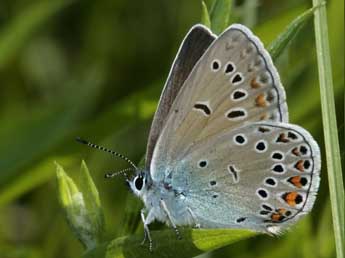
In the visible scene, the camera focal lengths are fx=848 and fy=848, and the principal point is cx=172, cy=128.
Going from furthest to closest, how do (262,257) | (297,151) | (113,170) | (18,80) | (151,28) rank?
(151,28) → (18,80) → (113,170) → (262,257) → (297,151)

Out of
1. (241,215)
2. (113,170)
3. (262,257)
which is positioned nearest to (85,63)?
(113,170)

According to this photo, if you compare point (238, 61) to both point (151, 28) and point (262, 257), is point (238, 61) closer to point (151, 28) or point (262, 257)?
point (262, 257)

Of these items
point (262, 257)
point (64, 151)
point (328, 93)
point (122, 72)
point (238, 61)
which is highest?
point (122, 72)

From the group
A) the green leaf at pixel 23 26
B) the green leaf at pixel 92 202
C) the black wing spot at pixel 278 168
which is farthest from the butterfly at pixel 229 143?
the green leaf at pixel 23 26

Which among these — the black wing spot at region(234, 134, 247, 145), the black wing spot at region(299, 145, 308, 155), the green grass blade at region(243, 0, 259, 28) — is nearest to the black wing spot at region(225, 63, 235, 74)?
the black wing spot at region(234, 134, 247, 145)

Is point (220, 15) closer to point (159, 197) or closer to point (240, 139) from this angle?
point (240, 139)

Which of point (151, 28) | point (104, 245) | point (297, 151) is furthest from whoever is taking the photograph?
point (151, 28)
